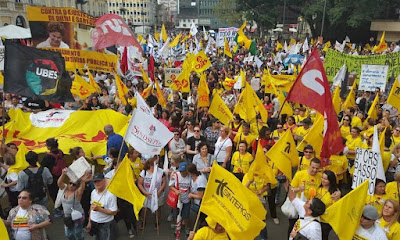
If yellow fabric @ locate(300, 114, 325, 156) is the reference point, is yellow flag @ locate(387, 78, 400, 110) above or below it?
above

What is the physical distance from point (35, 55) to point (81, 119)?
2349 millimetres

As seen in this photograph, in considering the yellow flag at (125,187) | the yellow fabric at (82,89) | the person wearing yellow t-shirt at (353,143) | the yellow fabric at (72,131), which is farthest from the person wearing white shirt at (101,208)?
the yellow fabric at (82,89)

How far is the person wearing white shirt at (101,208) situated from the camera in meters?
4.91

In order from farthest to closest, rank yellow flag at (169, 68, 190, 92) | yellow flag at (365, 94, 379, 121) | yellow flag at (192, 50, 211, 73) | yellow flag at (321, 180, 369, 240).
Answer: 1. yellow flag at (192, 50, 211, 73)
2. yellow flag at (169, 68, 190, 92)
3. yellow flag at (365, 94, 379, 121)
4. yellow flag at (321, 180, 369, 240)

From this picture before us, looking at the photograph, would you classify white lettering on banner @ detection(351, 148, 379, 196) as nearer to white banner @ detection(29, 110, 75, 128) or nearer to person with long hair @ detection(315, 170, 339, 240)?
person with long hair @ detection(315, 170, 339, 240)

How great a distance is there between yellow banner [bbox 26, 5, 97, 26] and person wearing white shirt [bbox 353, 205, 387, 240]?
8055mm

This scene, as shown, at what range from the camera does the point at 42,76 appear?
634 centimetres

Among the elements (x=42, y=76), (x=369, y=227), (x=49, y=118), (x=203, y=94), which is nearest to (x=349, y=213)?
(x=369, y=227)

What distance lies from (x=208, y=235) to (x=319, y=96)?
3.14 metres

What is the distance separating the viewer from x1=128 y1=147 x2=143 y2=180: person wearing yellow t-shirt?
20.6 feet

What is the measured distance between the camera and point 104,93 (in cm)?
1170

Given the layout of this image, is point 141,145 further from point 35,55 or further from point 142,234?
point 35,55

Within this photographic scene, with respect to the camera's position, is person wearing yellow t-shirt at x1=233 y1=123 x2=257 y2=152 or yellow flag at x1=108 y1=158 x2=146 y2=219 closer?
yellow flag at x1=108 y1=158 x2=146 y2=219

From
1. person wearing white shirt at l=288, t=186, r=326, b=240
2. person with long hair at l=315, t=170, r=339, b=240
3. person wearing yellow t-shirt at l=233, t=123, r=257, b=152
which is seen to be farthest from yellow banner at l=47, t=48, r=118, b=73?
person wearing white shirt at l=288, t=186, r=326, b=240
